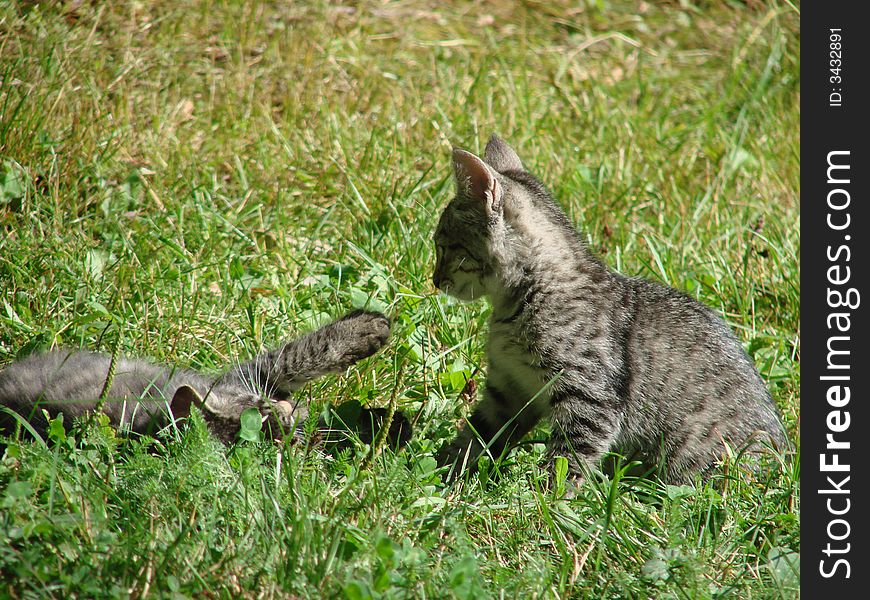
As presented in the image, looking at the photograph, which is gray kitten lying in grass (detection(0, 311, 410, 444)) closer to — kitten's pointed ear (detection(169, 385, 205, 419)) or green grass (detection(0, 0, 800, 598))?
kitten's pointed ear (detection(169, 385, 205, 419))

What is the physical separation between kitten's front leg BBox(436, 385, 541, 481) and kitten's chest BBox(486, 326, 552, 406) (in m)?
0.05

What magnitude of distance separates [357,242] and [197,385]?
1.41 meters

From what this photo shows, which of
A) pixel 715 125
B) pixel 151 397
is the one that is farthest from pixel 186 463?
pixel 715 125

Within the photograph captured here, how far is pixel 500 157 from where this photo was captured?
169 inches

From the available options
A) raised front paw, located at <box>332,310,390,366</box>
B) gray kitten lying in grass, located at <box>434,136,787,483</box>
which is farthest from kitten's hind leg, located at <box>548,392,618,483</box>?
raised front paw, located at <box>332,310,390,366</box>

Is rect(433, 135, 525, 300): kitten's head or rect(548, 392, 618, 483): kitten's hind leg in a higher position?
rect(433, 135, 525, 300): kitten's head

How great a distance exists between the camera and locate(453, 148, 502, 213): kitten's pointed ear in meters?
3.71

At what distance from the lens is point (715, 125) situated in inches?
260

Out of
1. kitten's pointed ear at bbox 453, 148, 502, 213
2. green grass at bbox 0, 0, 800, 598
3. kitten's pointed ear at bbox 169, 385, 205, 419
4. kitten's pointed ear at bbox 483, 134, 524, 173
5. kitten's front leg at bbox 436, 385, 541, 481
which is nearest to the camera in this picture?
green grass at bbox 0, 0, 800, 598

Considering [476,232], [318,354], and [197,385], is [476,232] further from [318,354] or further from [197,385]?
[197,385]

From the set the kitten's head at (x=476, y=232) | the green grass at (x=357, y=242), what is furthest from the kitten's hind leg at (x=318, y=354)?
the kitten's head at (x=476, y=232)

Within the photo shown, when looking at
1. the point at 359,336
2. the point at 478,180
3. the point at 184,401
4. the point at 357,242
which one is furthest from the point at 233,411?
the point at 357,242
